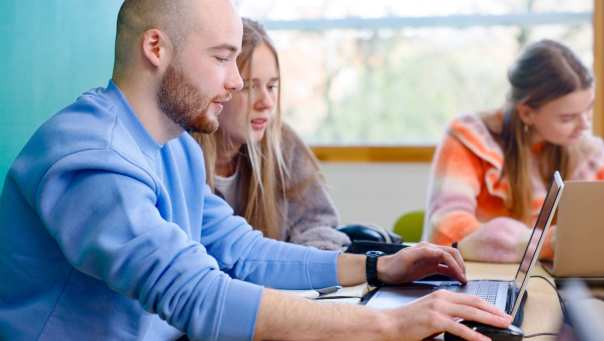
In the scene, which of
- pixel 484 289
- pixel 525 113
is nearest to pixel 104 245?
pixel 484 289

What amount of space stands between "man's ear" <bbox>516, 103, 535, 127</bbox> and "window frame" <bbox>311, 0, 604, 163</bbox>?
4.31 ft

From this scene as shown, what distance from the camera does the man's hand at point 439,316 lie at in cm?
120

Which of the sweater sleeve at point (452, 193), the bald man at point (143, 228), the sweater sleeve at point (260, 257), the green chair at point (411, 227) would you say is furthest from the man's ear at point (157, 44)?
the green chair at point (411, 227)

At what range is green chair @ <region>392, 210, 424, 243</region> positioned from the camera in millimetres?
2754

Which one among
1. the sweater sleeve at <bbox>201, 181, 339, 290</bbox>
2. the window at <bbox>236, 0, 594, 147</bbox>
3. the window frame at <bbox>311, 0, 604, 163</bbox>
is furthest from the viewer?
the window at <bbox>236, 0, 594, 147</bbox>

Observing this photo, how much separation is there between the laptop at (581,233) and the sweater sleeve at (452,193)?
41 centimetres

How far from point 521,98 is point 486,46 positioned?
1460 mm

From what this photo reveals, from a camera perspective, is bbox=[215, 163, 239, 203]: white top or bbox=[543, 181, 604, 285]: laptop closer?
bbox=[543, 181, 604, 285]: laptop

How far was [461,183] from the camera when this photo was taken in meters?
2.43

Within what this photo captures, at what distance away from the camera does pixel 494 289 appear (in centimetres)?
160

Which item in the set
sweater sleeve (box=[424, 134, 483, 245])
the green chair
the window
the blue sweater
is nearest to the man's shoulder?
the blue sweater

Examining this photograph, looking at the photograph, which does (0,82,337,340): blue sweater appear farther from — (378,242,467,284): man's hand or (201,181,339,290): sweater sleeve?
(378,242,467,284): man's hand

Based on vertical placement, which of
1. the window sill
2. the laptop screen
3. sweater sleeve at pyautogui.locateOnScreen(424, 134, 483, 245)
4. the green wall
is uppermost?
the green wall

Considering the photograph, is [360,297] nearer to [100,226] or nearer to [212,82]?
[212,82]
